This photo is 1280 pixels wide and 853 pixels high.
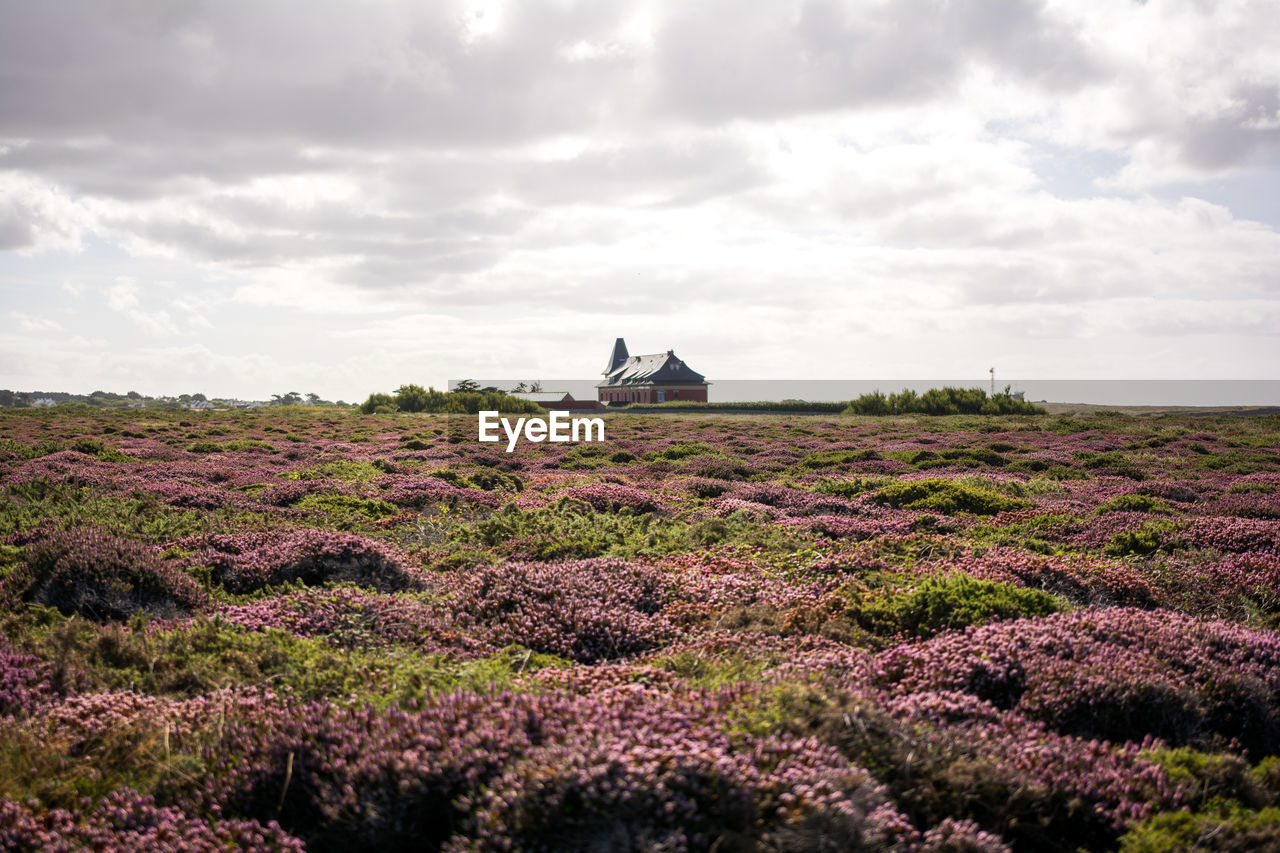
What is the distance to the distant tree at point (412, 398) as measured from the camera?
75312mm

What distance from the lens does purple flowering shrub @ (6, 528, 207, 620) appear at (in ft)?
25.2

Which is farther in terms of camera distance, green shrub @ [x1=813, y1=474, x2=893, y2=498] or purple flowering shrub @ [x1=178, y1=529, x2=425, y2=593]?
green shrub @ [x1=813, y1=474, x2=893, y2=498]

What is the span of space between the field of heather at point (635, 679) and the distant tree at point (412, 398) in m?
62.7

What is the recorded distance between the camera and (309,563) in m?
9.27

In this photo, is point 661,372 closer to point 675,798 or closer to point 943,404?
point 943,404

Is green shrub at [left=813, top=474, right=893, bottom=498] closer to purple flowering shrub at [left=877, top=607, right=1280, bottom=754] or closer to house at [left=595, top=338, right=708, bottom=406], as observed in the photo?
purple flowering shrub at [left=877, top=607, right=1280, bottom=754]

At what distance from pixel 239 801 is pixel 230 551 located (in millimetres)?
6527

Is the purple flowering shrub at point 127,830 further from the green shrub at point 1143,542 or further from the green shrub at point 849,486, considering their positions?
the green shrub at point 849,486

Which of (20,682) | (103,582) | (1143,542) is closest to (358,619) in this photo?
(20,682)

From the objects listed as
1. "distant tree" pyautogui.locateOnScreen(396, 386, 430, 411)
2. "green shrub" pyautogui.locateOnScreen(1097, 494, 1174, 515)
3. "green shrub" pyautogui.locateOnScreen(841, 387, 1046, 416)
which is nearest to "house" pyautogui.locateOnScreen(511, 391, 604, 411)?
"distant tree" pyautogui.locateOnScreen(396, 386, 430, 411)

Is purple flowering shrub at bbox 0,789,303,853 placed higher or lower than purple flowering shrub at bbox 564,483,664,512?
lower

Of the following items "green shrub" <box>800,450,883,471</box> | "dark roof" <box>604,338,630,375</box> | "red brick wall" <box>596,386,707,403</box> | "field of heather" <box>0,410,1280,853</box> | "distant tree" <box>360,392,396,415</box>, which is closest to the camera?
"field of heather" <box>0,410,1280,853</box>

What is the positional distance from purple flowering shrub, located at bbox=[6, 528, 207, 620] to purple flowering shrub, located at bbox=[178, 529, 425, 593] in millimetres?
646

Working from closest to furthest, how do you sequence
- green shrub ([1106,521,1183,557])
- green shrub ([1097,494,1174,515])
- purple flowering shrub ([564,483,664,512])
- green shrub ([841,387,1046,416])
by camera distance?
green shrub ([1106,521,1183,557]) < green shrub ([1097,494,1174,515]) < purple flowering shrub ([564,483,664,512]) < green shrub ([841,387,1046,416])
